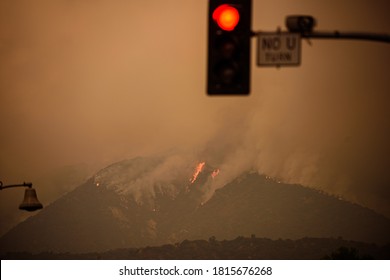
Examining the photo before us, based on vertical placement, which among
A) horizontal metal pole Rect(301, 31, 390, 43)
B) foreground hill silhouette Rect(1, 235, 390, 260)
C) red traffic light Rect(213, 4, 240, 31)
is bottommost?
foreground hill silhouette Rect(1, 235, 390, 260)

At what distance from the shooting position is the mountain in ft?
279

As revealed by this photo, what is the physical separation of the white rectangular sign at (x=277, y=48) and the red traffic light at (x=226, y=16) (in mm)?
536

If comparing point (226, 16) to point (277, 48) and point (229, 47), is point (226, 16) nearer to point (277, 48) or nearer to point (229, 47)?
point (229, 47)

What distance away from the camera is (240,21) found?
9.62m

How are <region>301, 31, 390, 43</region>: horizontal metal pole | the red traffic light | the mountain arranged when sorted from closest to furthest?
<region>301, 31, 390, 43</region>: horizontal metal pole
the red traffic light
the mountain

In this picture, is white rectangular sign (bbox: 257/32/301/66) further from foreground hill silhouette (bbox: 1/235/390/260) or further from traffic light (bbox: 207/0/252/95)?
foreground hill silhouette (bbox: 1/235/390/260)

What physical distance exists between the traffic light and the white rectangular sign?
442 mm

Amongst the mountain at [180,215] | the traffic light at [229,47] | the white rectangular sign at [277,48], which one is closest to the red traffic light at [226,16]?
the traffic light at [229,47]

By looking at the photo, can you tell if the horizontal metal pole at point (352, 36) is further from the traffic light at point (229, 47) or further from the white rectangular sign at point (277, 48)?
the traffic light at point (229, 47)

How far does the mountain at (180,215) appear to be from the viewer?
85.1 meters

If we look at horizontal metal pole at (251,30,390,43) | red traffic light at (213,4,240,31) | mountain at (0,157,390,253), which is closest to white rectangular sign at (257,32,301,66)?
horizontal metal pole at (251,30,390,43)

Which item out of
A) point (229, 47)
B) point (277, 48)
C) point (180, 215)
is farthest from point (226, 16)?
point (180, 215)

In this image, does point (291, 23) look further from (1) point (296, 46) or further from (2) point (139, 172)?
(2) point (139, 172)

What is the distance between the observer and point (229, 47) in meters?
9.53
